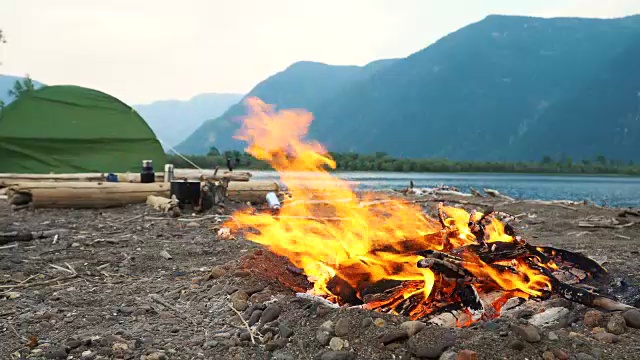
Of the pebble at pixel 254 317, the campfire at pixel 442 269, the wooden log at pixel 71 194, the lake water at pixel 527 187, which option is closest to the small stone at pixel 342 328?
the campfire at pixel 442 269

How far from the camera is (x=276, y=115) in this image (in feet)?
24.5

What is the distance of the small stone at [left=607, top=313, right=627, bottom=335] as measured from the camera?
11.5ft

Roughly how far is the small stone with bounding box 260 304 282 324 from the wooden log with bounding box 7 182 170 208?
8410 mm

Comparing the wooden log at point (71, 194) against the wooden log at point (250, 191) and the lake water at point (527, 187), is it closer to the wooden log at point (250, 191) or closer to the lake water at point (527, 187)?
the wooden log at point (250, 191)

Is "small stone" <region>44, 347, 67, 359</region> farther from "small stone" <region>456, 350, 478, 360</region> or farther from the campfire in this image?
"small stone" <region>456, 350, 478, 360</region>

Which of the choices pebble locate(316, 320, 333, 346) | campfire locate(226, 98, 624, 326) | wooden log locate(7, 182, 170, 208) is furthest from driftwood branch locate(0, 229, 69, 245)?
pebble locate(316, 320, 333, 346)

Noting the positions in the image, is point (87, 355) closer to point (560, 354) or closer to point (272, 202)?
point (560, 354)

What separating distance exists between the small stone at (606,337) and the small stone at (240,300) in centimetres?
281

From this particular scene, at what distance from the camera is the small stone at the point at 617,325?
3500mm

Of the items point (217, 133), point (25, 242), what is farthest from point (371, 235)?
point (217, 133)

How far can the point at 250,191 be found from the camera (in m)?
12.9

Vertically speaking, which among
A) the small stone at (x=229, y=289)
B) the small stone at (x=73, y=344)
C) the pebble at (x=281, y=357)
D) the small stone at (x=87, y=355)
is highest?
the small stone at (x=229, y=289)

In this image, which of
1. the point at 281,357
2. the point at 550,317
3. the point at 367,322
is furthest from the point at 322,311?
the point at 550,317

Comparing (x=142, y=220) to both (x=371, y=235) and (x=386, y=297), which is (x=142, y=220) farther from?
(x=386, y=297)
